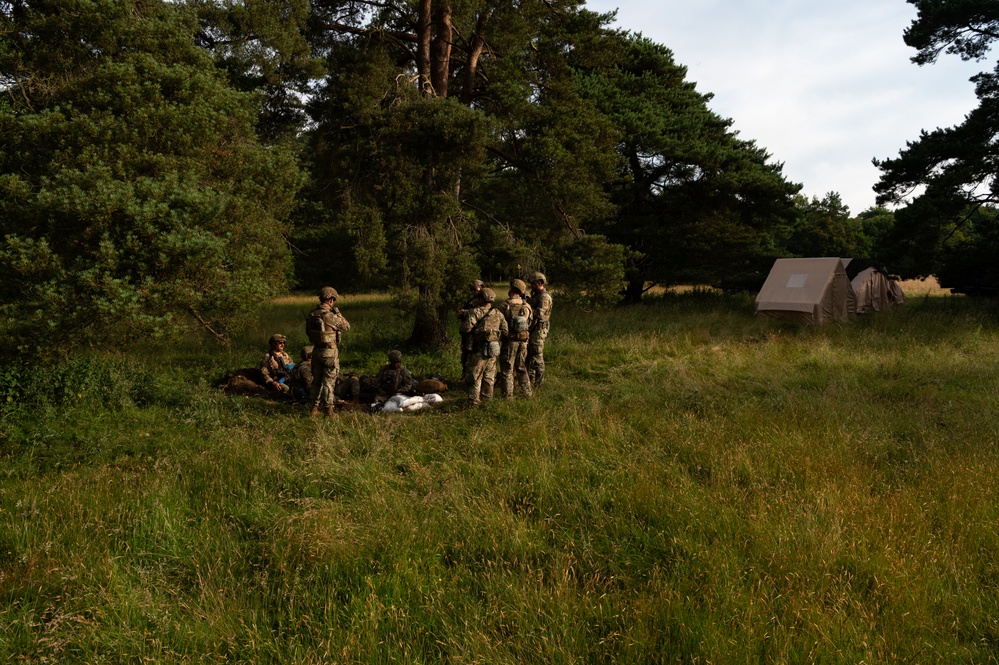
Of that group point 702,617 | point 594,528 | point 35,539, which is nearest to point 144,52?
point 35,539

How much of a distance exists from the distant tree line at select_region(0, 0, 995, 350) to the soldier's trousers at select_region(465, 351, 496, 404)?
96.7 inches

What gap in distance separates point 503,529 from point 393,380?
17.7 feet

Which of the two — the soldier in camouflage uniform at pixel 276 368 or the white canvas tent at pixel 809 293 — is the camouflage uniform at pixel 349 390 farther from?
the white canvas tent at pixel 809 293

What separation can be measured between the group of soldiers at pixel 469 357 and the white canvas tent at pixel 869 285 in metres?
12.7

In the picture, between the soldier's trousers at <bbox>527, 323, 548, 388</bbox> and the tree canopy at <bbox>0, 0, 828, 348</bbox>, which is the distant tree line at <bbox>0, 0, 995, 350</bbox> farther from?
the soldier's trousers at <bbox>527, 323, 548, 388</bbox>

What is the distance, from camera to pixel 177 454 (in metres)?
5.86

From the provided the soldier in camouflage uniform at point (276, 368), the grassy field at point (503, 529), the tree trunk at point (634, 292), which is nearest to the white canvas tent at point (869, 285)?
the tree trunk at point (634, 292)

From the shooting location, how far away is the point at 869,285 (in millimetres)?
17797

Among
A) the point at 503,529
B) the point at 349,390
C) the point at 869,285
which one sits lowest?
the point at 349,390

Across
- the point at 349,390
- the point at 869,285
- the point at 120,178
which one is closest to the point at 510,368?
the point at 349,390

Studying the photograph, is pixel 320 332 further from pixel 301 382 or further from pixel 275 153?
pixel 275 153

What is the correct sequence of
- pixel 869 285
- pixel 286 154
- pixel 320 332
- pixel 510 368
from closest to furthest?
pixel 320 332, pixel 510 368, pixel 286 154, pixel 869 285

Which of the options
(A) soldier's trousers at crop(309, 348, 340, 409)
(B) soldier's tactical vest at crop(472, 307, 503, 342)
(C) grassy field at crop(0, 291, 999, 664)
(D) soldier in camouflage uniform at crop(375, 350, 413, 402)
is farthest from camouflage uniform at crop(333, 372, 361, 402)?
(B) soldier's tactical vest at crop(472, 307, 503, 342)

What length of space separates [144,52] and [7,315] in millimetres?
4262
